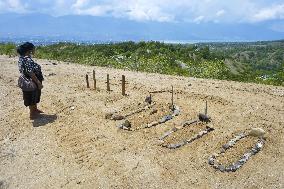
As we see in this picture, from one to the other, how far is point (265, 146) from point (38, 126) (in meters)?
7.01

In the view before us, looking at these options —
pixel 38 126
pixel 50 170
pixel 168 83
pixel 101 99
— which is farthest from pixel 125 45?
pixel 50 170

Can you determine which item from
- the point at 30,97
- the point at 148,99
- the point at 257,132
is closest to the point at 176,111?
the point at 148,99

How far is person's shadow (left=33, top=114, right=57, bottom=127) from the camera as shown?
13.6 metres

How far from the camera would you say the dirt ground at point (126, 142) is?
382 inches

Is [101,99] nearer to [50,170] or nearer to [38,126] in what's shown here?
[38,126]

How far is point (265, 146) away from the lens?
1135 cm

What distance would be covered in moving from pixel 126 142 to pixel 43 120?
11.7 feet

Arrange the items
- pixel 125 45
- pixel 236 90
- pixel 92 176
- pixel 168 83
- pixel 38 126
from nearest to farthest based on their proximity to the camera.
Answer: pixel 92 176 < pixel 38 126 < pixel 236 90 < pixel 168 83 < pixel 125 45

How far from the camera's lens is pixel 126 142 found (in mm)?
11898

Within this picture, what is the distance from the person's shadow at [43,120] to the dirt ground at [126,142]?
0.03m

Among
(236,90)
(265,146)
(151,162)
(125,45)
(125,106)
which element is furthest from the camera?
(125,45)

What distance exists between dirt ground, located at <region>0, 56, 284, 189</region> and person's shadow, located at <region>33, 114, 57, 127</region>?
0.11 feet

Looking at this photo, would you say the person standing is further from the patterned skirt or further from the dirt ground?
the dirt ground

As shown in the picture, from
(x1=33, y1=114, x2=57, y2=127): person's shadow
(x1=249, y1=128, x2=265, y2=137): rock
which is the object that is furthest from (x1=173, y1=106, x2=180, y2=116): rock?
(x1=33, y1=114, x2=57, y2=127): person's shadow
